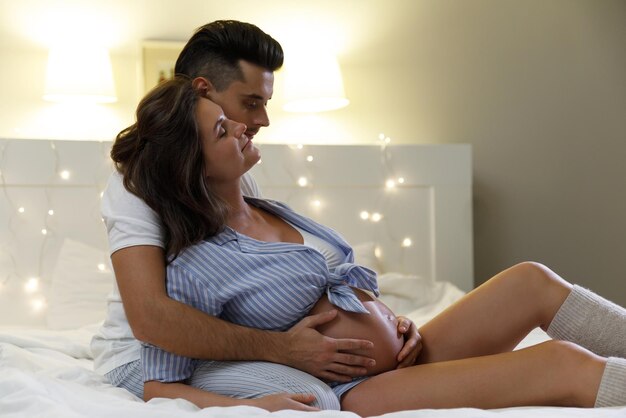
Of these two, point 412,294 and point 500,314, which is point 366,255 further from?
point 500,314

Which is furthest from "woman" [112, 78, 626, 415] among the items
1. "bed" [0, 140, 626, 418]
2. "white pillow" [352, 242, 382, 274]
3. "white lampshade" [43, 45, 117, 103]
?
"white lampshade" [43, 45, 117, 103]

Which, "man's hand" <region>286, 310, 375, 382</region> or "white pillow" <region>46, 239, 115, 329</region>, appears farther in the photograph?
"white pillow" <region>46, 239, 115, 329</region>

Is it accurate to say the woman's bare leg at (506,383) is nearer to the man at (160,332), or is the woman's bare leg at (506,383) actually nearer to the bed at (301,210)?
the man at (160,332)

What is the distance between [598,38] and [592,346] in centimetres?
250

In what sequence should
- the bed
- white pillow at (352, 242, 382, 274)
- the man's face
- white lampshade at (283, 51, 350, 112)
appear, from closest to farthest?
the man's face, the bed, white pillow at (352, 242, 382, 274), white lampshade at (283, 51, 350, 112)

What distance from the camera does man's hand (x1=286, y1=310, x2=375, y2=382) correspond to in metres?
1.21

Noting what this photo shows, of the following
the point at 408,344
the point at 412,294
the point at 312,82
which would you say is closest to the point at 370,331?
the point at 408,344

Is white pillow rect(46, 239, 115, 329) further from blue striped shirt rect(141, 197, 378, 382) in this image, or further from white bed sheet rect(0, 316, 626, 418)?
blue striped shirt rect(141, 197, 378, 382)

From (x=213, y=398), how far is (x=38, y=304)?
1.56 m

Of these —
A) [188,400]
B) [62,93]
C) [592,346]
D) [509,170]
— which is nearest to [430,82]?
[509,170]

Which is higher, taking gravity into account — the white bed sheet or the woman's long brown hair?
the woman's long brown hair

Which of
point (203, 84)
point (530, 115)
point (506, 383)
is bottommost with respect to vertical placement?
point (506, 383)

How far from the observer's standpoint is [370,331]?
4.23 feet

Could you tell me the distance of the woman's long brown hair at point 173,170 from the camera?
4.13 ft
